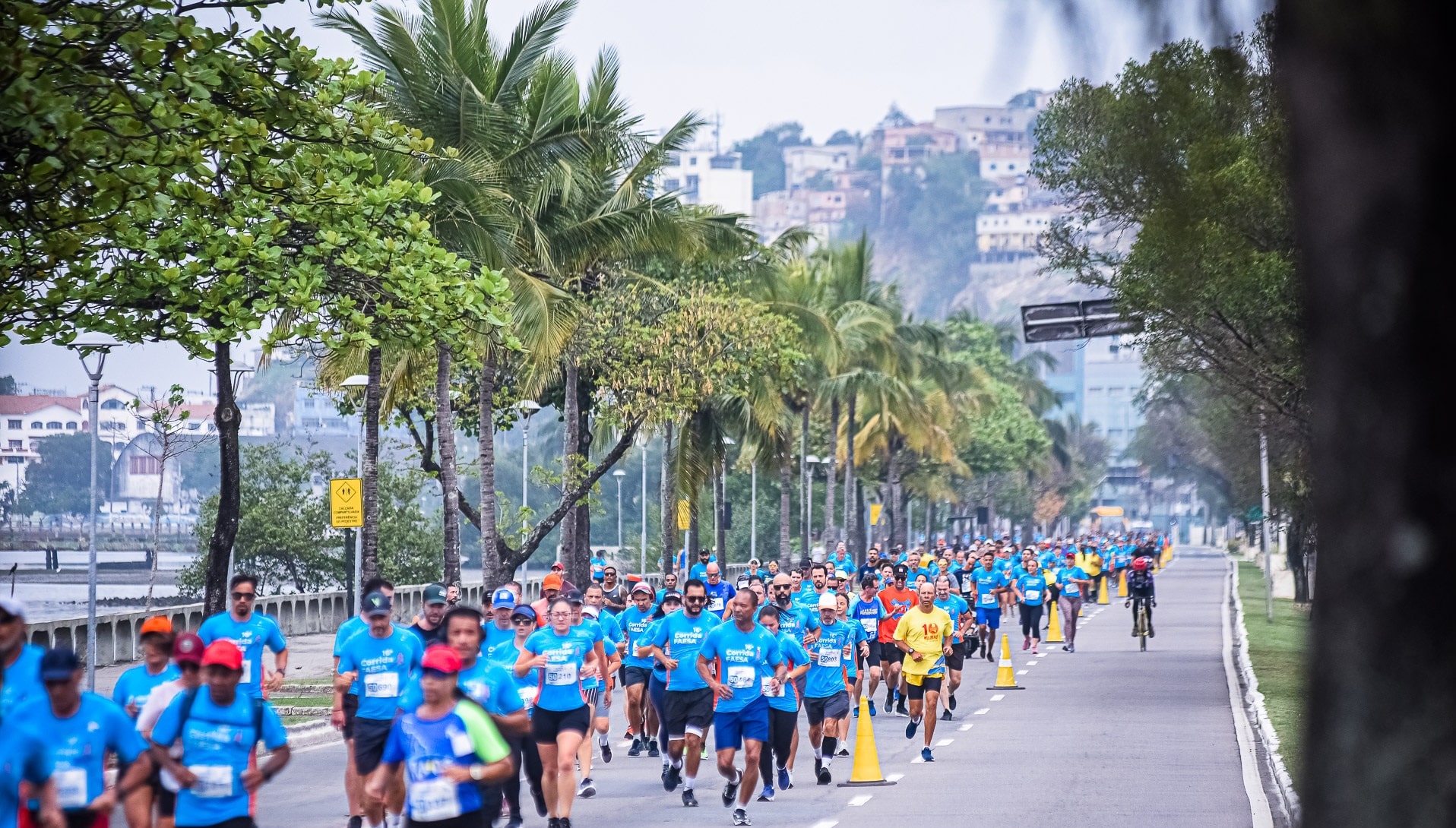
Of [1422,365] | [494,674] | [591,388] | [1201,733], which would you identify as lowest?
[1201,733]

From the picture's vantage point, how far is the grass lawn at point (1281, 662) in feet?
57.5

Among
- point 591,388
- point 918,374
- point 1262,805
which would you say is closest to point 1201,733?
point 1262,805

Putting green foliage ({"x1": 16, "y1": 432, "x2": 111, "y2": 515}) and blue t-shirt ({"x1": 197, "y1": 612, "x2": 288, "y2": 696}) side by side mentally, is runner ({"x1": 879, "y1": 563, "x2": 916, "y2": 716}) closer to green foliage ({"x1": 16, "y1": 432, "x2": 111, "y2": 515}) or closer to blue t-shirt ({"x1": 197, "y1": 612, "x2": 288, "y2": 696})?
blue t-shirt ({"x1": 197, "y1": 612, "x2": 288, "y2": 696})

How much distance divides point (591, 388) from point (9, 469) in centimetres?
6776

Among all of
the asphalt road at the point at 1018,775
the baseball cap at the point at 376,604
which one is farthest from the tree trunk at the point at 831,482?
the baseball cap at the point at 376,604

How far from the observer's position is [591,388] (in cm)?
3719

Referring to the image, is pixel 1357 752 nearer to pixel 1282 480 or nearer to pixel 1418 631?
pixel 1418 631

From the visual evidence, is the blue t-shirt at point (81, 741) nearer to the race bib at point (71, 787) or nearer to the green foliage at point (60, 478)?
the race bib at point (71, 787)

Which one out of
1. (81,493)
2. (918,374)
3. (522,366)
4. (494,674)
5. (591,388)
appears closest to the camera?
(494,674)

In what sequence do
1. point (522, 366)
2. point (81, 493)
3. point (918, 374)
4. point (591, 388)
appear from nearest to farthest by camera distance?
point (522, 366), point (591, 388), point (918, 374), point (81, 493)

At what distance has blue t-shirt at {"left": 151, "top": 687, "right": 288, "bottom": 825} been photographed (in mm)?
9219

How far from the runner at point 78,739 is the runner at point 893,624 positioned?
1605 centimetres

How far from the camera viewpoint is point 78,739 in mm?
8844

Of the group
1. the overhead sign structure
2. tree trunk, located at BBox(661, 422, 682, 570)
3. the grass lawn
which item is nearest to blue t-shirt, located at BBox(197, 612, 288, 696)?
the grass lawn
